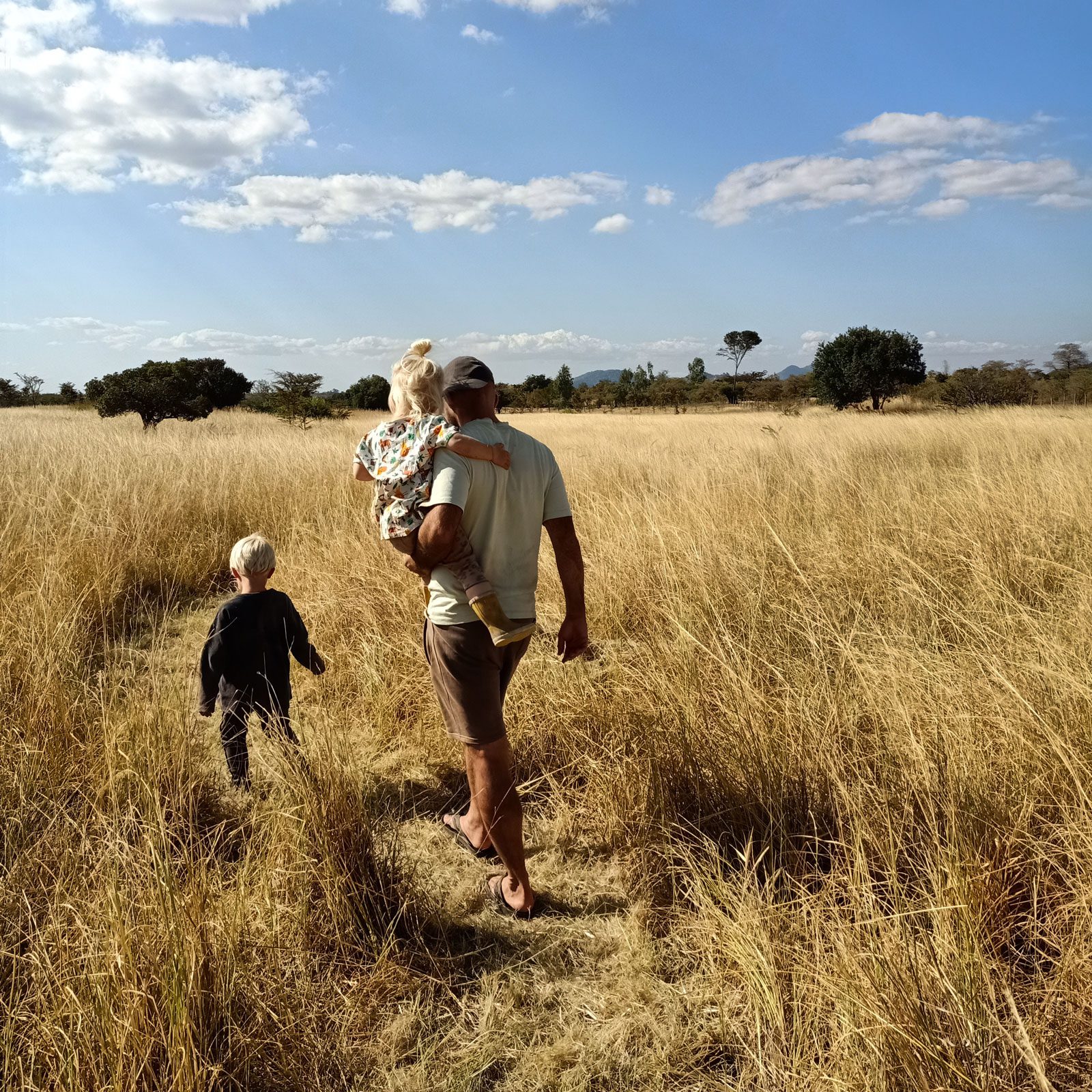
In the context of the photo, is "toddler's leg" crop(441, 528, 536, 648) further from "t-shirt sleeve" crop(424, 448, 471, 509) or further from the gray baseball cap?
the gray baseball cap

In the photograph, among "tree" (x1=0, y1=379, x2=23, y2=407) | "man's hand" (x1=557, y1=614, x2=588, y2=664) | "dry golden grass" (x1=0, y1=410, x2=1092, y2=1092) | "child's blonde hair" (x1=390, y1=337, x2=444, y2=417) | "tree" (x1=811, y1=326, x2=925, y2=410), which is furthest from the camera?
"tree" (x1=0, y1=379, x2=23, y2=407)

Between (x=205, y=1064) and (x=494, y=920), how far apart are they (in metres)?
0.98

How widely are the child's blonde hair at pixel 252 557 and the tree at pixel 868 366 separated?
36198 millimetres

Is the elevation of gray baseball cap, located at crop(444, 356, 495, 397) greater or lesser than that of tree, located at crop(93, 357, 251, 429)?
lesser

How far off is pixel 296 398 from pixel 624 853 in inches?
1105

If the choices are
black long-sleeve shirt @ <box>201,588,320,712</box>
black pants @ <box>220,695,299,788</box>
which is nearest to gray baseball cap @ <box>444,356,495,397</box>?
black long-sleeve shirt @ <box>201,588,320,712</box>

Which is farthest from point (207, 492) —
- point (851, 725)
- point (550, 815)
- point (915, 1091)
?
point (915, 1091)

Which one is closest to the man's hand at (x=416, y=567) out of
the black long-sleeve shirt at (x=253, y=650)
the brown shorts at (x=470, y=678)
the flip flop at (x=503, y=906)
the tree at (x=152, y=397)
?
the brown shorts at (x=470, y=678)

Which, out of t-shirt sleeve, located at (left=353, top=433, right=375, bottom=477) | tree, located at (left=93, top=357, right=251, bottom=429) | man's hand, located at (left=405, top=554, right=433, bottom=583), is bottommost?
man's hand, located at (left=405, top=554, right=433, bottom=583)

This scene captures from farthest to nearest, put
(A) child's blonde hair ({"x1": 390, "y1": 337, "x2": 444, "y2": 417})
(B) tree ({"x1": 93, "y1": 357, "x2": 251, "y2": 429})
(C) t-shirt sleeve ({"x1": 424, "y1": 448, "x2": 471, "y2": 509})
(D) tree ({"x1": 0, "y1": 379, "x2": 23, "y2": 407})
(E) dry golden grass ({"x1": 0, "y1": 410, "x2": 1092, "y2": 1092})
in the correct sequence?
1. (D) tree ({"x1": 0, "y1": 379, "x2": 23, "y2": 407})
2. (B) tree ({"x1": 93, "y1": 357, "x2": 251, "y2": 429})
3. (A) child's blonde hair ({"x1": 390, "y1": 337, "x2": 444, "y2": 417})
4. (C) t-shirt sleeve ({"x1": 424, "y1": 448, "x2": 471, "y2": 509})
5. (E) dry golden grass ({"x1": 0, "y1": 410, "x2": 1092, "y2": 1092})

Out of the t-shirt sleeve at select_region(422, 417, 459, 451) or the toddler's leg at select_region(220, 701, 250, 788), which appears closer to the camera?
the t-shirt sleeve at select_region(422, 417, 459, 451)

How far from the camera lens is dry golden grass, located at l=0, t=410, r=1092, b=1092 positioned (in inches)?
62.1

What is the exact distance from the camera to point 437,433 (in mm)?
2049

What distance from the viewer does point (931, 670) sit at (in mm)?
2773
